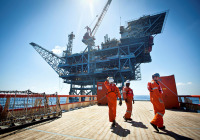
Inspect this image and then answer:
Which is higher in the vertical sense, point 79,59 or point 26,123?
point 79,59

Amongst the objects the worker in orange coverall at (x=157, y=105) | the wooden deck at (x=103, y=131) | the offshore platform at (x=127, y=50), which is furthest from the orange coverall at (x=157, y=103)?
the offshore platform at (x=127, y=50)

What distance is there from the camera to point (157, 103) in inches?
124

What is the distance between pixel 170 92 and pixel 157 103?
229 inches

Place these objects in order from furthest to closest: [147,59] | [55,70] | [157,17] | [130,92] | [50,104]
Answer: [55,70] → [147,59] → [157,17] → [50,104] → [130,92]

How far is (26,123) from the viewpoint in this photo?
3545mm

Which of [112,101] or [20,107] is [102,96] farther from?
[20,107]

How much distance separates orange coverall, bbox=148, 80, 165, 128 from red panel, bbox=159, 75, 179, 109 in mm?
5460

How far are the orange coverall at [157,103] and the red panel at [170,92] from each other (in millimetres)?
5460

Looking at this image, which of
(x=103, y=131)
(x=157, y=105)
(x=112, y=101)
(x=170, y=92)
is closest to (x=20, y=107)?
(x=103, y=131)

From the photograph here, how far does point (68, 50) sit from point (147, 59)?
36485 millimetres

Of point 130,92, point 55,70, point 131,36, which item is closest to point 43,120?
point 130,92

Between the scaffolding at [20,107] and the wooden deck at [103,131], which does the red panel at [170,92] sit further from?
the scaffolding at [20,107]

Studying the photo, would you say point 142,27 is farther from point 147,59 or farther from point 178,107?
point 178,107

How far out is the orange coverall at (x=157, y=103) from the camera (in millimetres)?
3035
